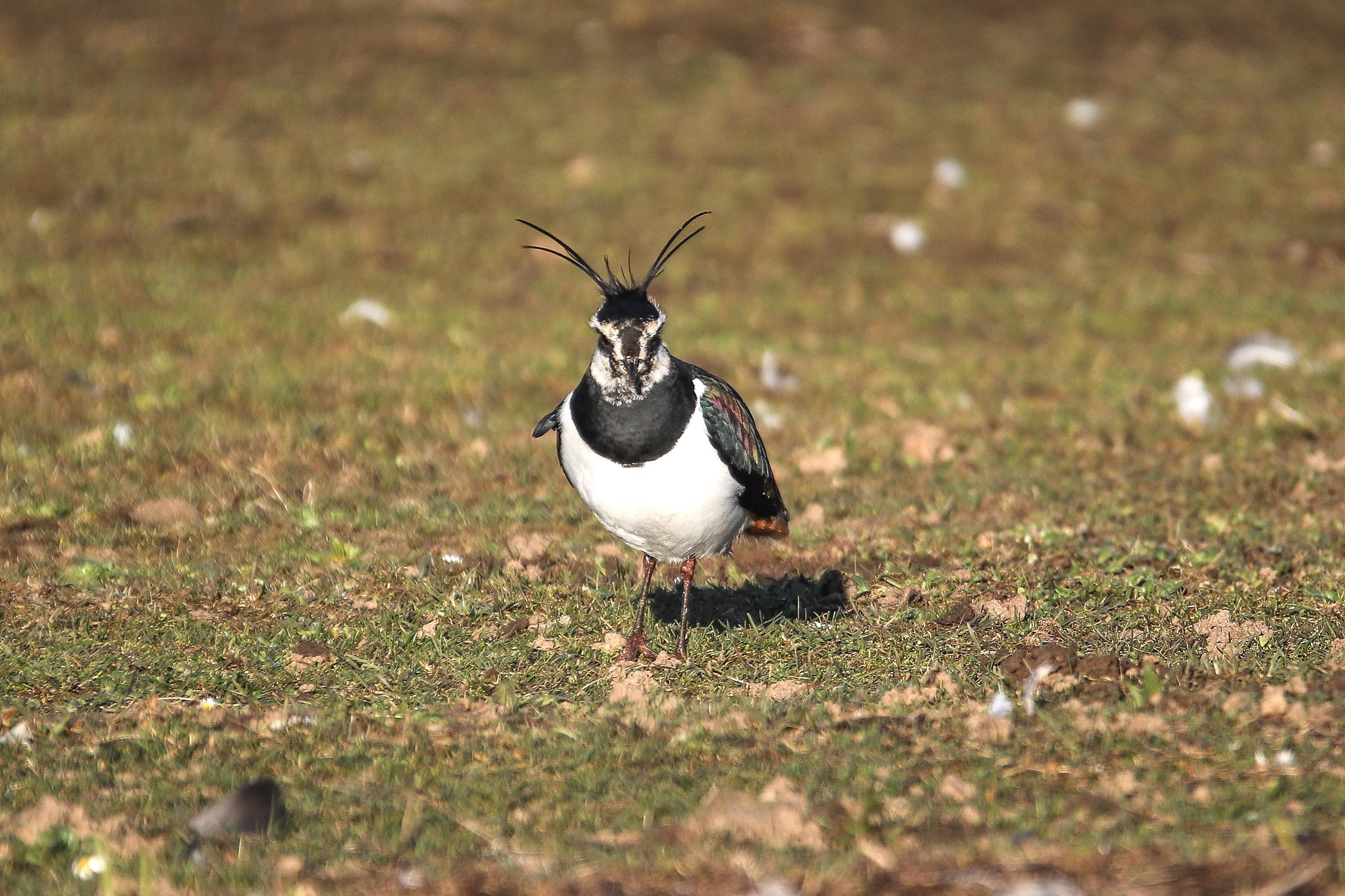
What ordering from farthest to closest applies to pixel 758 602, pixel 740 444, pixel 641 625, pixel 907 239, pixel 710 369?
pixel 907 239, pixel 710 369, pixel 758 602, pixel 641 625, pixel 740 444

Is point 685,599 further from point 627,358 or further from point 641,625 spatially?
point 627,358

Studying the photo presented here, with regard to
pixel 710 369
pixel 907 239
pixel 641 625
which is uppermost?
pixel 907 239

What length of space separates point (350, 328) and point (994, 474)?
492 cm

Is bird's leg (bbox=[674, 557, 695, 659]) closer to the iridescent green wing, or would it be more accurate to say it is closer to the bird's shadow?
the bird's shadow

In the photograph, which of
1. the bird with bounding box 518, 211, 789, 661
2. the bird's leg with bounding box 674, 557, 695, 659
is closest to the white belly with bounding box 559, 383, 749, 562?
the bird with bounding box 518, 211, 789, 661

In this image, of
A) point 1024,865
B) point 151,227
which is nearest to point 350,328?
point 151,227

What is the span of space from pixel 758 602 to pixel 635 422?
1.60 m

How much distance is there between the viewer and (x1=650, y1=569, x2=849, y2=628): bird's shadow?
6414 millimetres

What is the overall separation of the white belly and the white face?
25 cm

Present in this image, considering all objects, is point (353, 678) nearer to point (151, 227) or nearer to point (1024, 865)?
point (1024, 865)

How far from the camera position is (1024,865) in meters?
3.90

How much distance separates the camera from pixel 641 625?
19.4 ft

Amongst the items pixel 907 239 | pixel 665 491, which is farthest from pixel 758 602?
pixel 907 239

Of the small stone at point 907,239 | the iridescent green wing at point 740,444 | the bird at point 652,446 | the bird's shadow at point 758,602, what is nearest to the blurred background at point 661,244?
the small stone at point 907,239
